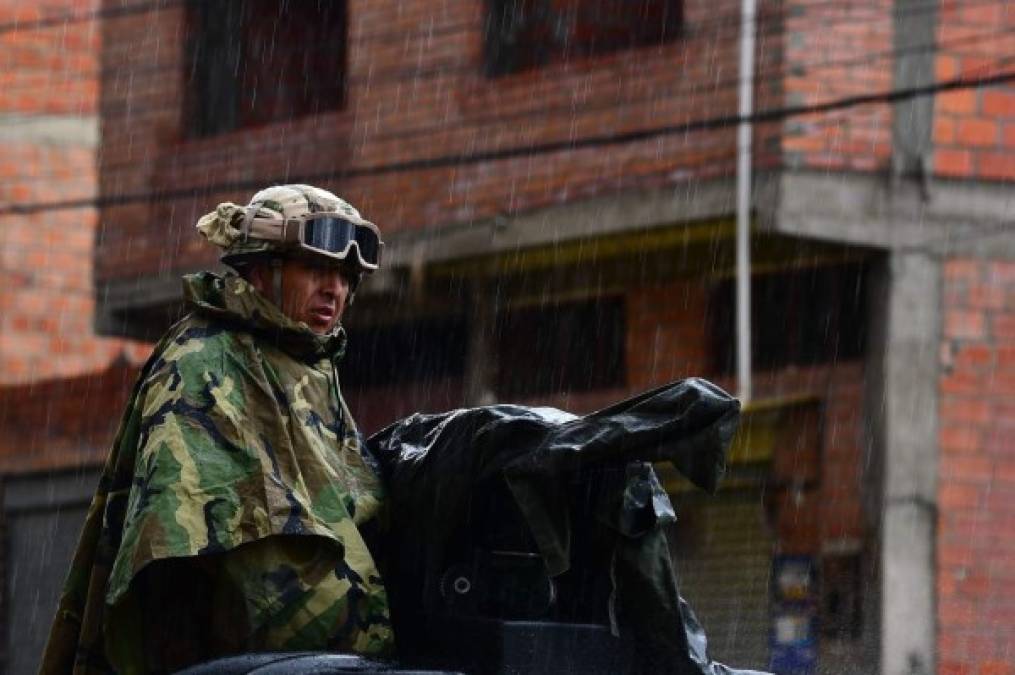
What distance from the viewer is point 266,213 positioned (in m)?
5.39

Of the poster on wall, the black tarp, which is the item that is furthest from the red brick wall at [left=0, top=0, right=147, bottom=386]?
the black tarp

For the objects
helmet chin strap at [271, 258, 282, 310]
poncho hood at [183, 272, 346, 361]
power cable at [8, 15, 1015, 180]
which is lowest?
poncho hood at [183, 272, 346, 361]

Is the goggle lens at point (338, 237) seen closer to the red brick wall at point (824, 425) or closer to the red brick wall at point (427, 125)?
the red brick wall at point (427, 125)

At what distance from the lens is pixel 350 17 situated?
53.4ft

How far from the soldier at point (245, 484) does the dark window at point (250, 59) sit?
1192 centimetres

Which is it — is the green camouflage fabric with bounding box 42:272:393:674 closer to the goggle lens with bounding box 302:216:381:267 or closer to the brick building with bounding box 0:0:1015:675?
the goggle lens with bounding box 302:216:381:267

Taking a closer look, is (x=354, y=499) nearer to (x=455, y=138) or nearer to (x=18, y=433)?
(x=455, y=138)

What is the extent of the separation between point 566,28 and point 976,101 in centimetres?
286

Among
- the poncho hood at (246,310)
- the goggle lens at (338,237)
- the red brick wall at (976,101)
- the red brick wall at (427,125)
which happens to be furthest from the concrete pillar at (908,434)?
the poncho hood at (246,310)

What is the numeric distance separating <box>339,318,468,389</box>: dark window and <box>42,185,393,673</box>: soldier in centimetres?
1069

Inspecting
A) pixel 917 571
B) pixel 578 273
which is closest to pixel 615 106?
pixel 578 273

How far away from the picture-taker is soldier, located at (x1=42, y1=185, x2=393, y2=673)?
486 cm

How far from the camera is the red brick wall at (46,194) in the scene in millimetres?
20391

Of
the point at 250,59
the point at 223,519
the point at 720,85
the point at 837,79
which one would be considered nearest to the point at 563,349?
the point at 720,85
